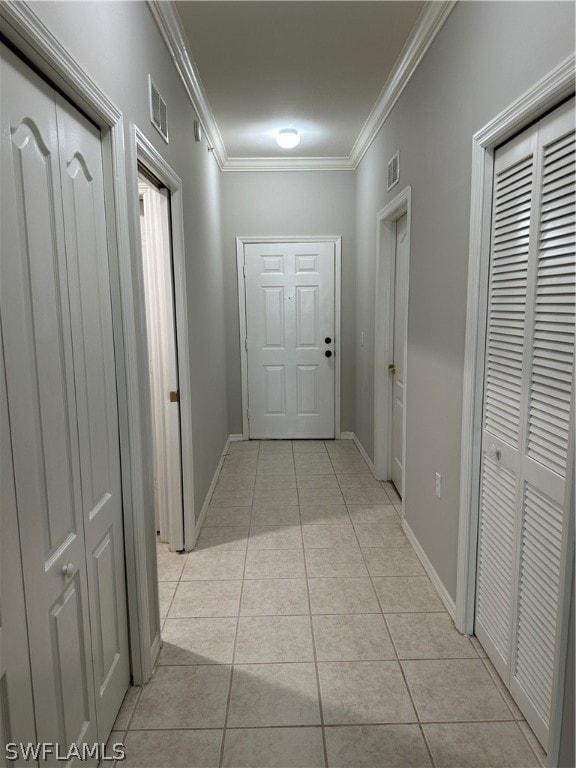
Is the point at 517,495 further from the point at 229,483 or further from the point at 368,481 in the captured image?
the point at 229,483

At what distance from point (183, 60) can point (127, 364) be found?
1.87m

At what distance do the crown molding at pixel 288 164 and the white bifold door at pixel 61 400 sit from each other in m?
3.35

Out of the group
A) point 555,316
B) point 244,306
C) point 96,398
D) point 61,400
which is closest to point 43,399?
point 61,400

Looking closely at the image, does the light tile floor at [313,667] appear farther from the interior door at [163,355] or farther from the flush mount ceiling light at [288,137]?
the flush mount ceiling light at [288,137]

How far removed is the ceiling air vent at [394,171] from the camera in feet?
10.0

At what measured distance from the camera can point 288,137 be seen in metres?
3.84

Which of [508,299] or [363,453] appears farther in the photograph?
[363,453]

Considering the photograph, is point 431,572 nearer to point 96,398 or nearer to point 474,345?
point 474,345

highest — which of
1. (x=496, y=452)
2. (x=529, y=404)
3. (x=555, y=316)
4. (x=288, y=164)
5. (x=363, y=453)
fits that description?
(x=288, y=164)

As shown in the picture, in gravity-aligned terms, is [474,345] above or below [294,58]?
below

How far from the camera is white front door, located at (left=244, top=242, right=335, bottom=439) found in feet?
15.8

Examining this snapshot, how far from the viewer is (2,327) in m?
0.98

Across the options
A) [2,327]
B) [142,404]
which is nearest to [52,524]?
[2,327]

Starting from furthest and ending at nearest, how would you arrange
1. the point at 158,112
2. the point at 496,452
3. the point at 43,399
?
the point at 158,112
the point at 496,452
the point at 43,399
